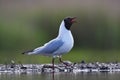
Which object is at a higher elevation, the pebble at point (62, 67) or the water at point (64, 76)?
the pebble at point (62, 67)

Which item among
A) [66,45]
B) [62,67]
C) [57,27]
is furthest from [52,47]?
[57,27]

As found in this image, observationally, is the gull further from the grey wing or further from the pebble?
the pebble

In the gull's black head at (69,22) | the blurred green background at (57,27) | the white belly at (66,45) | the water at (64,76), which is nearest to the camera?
the water at (64,76)

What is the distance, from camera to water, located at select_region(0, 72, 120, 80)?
18703 millimetres

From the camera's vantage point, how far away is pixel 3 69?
21.2 m

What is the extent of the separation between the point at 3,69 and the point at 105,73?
2.74 meters

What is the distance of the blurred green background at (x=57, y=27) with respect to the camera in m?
25.1

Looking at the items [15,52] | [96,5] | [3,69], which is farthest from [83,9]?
[3,69]

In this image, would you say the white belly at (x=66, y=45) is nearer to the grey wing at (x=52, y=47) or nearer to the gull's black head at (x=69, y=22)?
the grey wing at (x=52, y=47)

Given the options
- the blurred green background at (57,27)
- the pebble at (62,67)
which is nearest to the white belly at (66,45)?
the pebble at (62,67)

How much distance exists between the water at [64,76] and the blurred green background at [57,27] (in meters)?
3.46

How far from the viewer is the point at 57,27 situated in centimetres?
2716

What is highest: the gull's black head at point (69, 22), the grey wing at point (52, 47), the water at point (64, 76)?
the gull's black head at point (69, 22)

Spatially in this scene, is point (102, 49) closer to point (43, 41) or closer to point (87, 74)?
point (43, 41)
